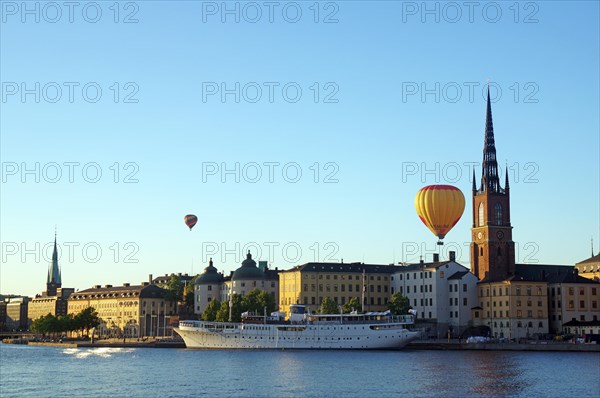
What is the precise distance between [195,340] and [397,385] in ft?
222

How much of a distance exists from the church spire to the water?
45.9 m

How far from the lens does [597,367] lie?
88.1 meters

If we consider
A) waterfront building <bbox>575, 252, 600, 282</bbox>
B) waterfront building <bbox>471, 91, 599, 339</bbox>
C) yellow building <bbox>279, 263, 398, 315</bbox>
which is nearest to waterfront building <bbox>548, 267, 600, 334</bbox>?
waterfront building <bbox>471, 91, 599, 339</bbox>

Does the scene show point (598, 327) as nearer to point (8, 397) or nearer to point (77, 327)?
point (8, 397)

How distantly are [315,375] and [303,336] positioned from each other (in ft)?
153

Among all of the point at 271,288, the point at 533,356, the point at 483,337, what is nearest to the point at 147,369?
the point at 533,356

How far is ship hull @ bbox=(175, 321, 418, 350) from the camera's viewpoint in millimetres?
128500

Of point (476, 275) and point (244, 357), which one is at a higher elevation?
point (476, 275)

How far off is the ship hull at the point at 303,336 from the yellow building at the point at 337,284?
21289mm

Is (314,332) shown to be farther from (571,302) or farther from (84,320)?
(84,320)

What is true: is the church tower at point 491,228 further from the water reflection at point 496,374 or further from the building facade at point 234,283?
the water reflection at point 496,374

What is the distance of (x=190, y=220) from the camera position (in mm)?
154875

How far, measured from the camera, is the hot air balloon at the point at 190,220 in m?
155

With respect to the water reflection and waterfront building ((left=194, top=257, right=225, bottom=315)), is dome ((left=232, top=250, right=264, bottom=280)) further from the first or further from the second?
the water reflection
